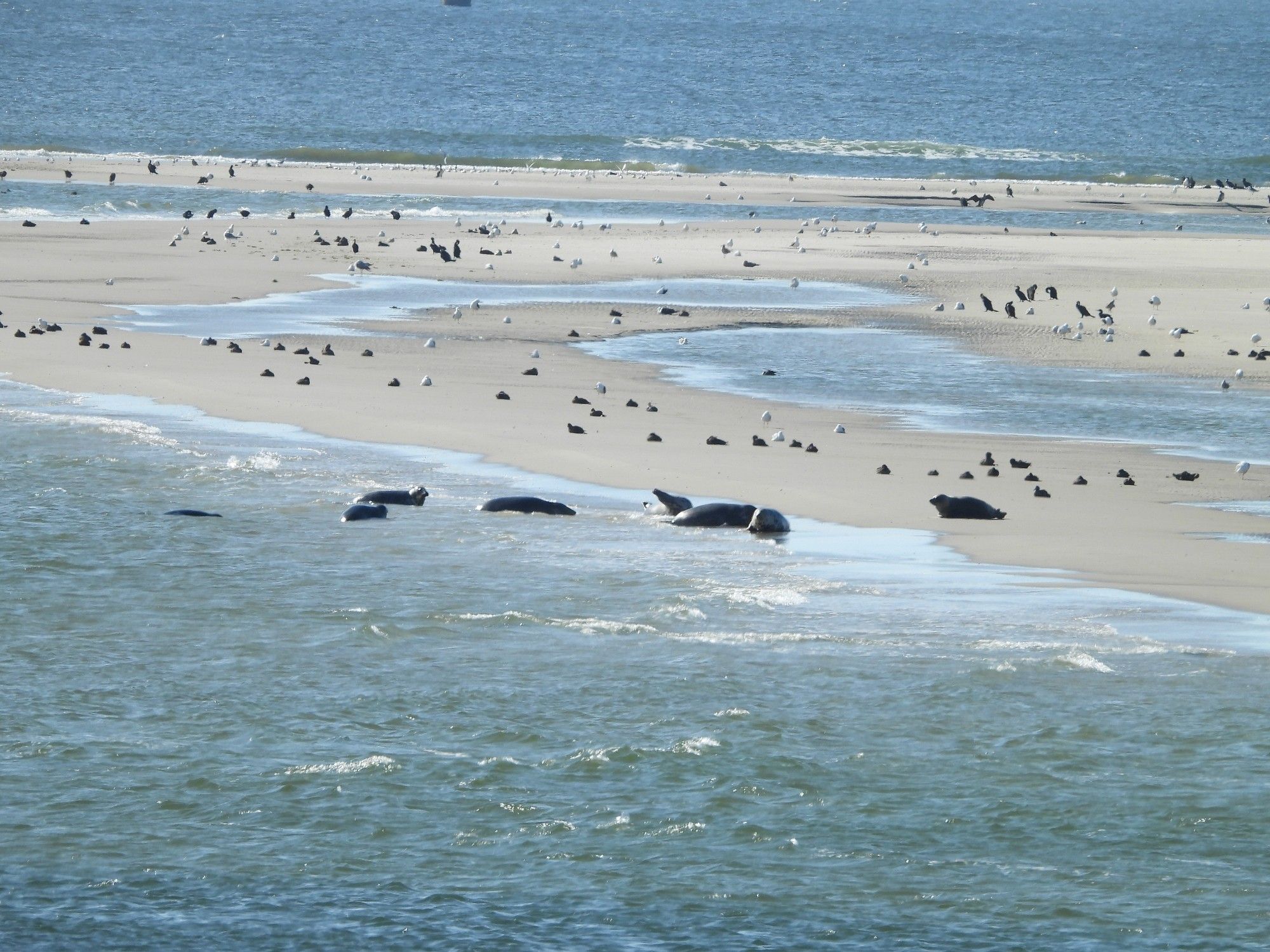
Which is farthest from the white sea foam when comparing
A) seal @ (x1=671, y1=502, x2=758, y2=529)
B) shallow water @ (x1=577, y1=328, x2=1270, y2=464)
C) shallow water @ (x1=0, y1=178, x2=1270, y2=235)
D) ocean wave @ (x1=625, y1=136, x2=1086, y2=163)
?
ocean wave @ (x1=625, y1=136, x2=1086, y2=163)

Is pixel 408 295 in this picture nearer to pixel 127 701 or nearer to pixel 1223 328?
pixel 1223 328

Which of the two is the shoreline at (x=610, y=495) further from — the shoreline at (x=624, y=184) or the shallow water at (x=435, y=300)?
the shoreline at (x=624, y=184)

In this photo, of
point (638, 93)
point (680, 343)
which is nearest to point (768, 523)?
point (680, 343)

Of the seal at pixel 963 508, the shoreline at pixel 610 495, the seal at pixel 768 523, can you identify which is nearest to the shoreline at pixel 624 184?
the shoreline at pixel 610 495

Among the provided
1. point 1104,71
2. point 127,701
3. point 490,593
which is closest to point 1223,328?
point 490,593

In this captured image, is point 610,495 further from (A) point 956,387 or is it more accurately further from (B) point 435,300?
(B) point 435,300

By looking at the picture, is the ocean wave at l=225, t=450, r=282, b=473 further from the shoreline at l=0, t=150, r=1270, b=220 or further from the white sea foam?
the shoreline at l=0, t=150, r=1270, b=220
